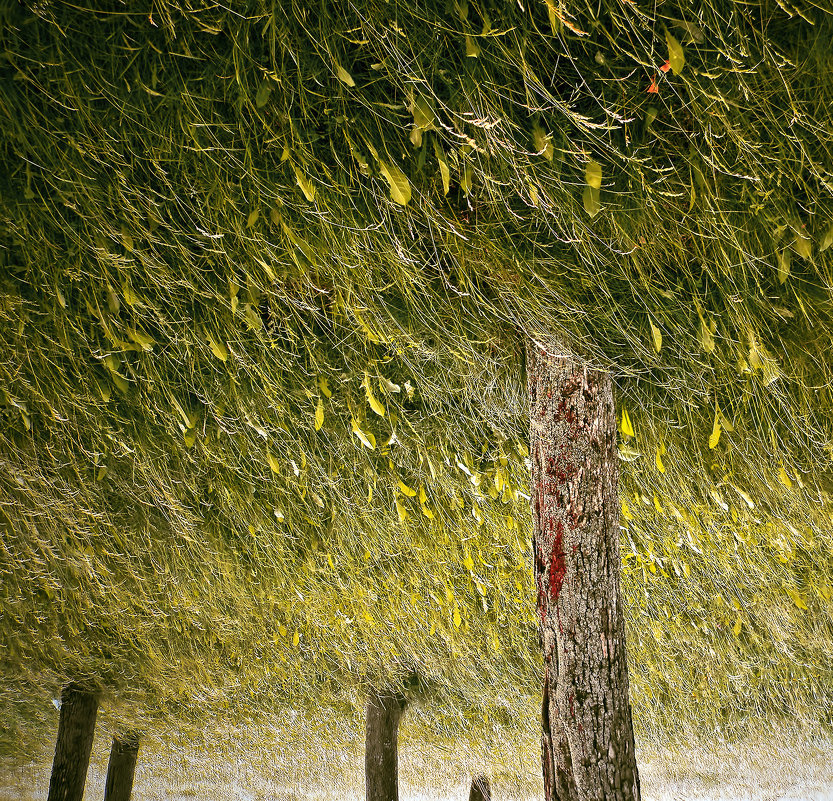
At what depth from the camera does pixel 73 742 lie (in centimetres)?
924

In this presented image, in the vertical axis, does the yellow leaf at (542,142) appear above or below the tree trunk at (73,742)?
above

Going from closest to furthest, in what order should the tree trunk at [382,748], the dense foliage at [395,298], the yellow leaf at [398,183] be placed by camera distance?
the dense foliage at [395,298] → the yellow leaf at [398,183] → the tree trunk at [382,748]

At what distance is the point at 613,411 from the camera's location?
350 cm

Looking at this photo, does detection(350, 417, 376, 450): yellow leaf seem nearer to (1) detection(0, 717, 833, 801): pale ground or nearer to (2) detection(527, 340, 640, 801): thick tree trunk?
(2) detection(527, 340, 640, 801): thick tree trunk

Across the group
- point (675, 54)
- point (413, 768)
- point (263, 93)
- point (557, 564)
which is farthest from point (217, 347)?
point (413, 768)

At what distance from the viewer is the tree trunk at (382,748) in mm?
8977

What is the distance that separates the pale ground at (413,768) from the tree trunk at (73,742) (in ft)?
5.18

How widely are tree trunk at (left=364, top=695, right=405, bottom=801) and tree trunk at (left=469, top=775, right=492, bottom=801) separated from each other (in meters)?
1.53

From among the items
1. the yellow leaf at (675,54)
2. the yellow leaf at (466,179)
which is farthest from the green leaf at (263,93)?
the yellow leaf at (675,54)

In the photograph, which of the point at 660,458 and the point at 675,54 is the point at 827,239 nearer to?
the point at 675,54

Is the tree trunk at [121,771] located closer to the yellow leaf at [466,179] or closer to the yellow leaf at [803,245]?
the yellow leaf at [466,179]

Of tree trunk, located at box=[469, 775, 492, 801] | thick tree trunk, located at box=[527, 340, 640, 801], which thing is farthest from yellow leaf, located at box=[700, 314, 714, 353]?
tree trunk, located at box=[469, 775, 492, 801]

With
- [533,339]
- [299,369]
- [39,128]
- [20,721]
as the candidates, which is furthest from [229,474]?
[20,721]

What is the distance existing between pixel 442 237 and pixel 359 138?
53 centimetres
